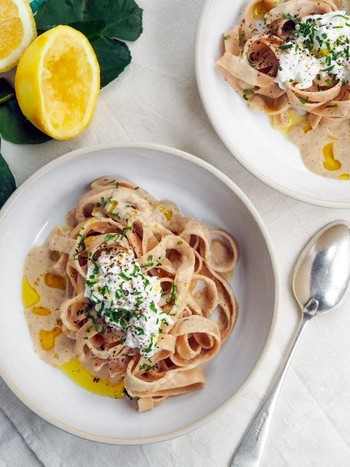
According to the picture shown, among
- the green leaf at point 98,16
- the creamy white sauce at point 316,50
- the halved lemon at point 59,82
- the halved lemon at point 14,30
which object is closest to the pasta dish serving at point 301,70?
the creamy white sauce at point 316,50

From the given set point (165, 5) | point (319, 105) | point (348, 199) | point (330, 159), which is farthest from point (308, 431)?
point (165, 5)

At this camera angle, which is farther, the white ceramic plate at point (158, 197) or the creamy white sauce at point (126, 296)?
the white ceramic plate at point (158, 197)

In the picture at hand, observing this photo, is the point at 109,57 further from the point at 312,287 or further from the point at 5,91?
the point at 312,287

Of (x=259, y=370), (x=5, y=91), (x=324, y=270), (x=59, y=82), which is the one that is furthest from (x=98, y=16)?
(x=259, y=370)

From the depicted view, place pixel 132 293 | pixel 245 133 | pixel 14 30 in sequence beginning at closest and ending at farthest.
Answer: pixel 132 293 < pixel 14 30 < pixel 245 133

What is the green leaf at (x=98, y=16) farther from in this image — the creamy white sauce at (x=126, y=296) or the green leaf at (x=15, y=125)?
the creamy white sauce at (x=126, y=296)
